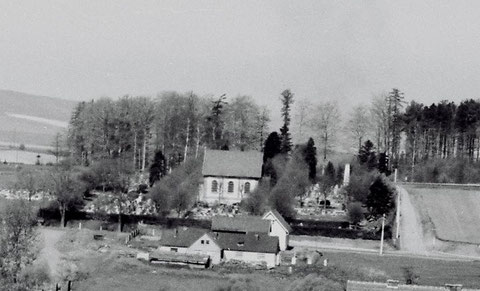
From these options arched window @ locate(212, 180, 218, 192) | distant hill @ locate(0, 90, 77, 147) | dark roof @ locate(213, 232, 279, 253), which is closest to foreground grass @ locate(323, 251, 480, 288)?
dark roof @ locate(213, 232, 279, 253)

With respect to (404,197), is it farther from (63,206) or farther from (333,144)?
(63,206)

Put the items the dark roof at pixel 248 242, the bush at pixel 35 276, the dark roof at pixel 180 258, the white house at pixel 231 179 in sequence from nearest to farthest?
the bush at pixel 35 276 → the dark roof at pixel 180 258 → the dark roof at pixel 248 242 → the white house at pixel 231 179

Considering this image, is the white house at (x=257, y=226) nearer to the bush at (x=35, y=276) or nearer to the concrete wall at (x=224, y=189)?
the bush at (x=35, y=276)

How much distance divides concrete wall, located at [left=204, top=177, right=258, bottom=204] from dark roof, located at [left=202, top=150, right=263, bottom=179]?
472 millimetres

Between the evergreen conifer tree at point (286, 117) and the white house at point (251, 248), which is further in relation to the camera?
the evergreen conifer tree at point (286, 117)

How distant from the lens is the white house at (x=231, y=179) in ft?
232

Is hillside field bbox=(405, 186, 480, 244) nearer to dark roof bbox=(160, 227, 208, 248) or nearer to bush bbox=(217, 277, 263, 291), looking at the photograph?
dark roof bbox=(160, 227, 208, 248)

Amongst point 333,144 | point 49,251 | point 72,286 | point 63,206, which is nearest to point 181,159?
point 333,144

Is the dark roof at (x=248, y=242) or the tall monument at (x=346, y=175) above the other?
the tall monument at (x=346, y=175)

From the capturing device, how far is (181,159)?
266 feet

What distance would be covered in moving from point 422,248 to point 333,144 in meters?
29.7

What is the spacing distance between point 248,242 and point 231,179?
20.5 meters

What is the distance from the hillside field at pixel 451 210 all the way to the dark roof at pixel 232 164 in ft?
45.2

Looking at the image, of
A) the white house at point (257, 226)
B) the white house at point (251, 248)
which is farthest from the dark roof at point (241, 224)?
the white house at point (251, 248)
